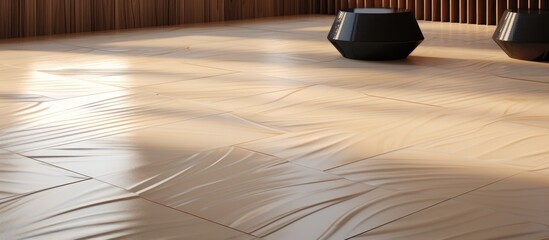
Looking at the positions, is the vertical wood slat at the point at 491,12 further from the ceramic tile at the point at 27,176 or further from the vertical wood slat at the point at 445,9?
the ceramic tile at the point at 27,176

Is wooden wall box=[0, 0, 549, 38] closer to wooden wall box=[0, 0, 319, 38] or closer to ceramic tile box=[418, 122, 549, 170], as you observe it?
wooden wall box=[0, 0, 319, 38]

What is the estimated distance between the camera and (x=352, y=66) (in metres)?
3.14

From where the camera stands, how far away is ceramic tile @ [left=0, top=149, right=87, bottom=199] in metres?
1.60

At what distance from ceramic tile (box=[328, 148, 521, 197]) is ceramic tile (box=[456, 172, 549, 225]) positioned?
0.09 ft

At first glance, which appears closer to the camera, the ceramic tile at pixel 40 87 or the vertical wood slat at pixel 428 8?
the ceramic tile at pixel 40 87

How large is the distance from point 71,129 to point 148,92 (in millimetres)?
536

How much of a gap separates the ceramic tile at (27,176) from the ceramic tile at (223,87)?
759mm

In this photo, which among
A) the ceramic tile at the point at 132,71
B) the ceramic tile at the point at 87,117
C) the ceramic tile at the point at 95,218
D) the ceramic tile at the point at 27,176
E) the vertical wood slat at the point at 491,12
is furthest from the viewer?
the vertical wood slat at the point at 491,12

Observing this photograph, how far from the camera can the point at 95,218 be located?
142 centimetres

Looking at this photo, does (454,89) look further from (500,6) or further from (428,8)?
(428,8)

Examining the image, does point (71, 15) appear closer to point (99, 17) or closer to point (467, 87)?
point (99, 17)

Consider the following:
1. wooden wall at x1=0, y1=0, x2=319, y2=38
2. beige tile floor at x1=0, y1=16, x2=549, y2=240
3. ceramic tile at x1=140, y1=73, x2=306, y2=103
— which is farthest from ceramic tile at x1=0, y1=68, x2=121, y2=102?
wooden wall at x1=0, y1=0, x2=319, y2=38

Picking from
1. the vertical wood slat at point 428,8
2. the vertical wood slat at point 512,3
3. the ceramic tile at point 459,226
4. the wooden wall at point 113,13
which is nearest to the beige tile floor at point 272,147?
the ceramic tile at point 459,226

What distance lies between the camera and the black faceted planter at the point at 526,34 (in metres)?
3.10
